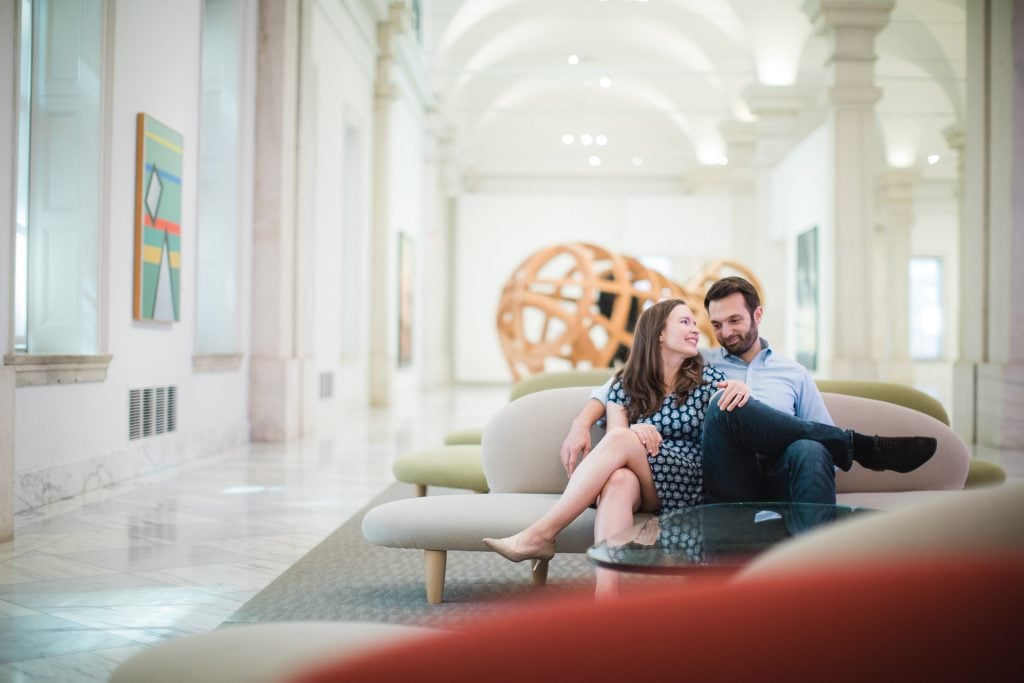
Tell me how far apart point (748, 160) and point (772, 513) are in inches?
777

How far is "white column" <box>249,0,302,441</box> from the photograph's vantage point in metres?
9.62

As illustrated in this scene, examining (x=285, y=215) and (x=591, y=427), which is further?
(x=285, y=215)

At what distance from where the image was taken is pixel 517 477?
4.02 meters

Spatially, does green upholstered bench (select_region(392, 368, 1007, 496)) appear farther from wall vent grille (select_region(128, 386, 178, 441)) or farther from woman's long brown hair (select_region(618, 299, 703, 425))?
wall vent grille (select_region(128, 386, 178, 441))

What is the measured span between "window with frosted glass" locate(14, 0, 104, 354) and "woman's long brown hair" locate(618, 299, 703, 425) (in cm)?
428

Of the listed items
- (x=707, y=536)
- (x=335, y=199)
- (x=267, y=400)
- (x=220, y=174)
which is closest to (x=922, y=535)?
(x=707, y=536)

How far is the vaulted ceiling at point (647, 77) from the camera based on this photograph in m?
18.0

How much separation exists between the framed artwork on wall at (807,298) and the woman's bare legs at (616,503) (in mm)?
12927

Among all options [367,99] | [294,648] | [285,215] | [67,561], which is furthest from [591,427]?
[367,99]

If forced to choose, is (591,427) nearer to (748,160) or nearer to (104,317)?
(104,317)

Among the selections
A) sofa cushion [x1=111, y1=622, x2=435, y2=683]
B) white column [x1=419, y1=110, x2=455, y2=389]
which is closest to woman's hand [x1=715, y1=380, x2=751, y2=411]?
sofa cushion [x1=111, y1=622, x2=435, y2=683]

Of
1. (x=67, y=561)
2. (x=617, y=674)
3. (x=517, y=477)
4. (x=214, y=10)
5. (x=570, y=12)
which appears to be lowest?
(x=67, y=561)

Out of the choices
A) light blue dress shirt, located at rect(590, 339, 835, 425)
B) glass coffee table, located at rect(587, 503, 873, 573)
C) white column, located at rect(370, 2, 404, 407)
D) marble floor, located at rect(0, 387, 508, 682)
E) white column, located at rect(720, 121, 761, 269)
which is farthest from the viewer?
white column, located at rect(720, 121, 761, 269)

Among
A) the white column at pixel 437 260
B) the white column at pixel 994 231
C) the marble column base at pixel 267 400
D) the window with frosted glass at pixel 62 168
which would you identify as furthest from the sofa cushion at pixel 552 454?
the white column at pixel 437 260
